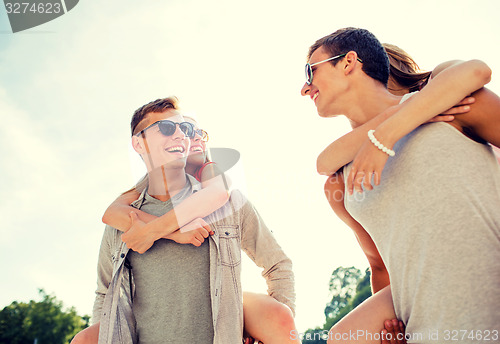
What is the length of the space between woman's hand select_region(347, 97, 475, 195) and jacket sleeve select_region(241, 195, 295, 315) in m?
1.31

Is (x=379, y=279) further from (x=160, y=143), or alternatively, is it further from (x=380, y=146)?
(x=160, y=143)

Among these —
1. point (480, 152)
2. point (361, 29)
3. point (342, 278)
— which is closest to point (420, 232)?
point (480, 152)

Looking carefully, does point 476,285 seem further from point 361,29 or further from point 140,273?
point 140,273

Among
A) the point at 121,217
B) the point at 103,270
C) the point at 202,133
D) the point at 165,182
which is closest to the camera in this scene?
the point at 121,217

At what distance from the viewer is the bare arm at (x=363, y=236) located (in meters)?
2.98

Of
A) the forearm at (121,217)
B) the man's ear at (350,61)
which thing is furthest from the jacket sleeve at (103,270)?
the man's ear at (350,61)

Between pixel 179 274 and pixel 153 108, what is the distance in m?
1.70

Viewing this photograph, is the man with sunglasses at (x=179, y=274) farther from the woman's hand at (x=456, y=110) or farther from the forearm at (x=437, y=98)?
the woman's hand at (x=456, y=110)

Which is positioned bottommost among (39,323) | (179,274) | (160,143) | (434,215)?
(434,215)

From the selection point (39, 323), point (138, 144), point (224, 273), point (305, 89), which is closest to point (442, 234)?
point (305, 89)

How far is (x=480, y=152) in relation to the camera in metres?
2.28

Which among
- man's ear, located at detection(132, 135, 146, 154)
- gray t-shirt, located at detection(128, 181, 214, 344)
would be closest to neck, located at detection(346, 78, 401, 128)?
gray t-shirt, located at detection(128, 181, 214, 344)

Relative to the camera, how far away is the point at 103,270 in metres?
3.71

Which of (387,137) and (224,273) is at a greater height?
(387,137)
